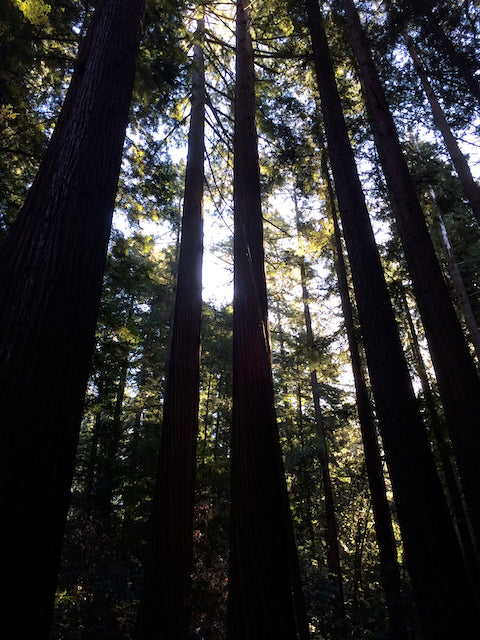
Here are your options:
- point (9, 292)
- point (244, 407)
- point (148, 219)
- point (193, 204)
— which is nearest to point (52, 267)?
point (9, 292)

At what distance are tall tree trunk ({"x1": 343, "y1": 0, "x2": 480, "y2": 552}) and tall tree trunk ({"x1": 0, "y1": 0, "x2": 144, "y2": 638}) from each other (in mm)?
5295

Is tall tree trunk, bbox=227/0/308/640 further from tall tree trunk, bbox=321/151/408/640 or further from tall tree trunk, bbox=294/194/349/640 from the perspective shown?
tall tree trunk, bbox=294/194/349/640

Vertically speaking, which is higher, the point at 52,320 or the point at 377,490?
the point at 52,320

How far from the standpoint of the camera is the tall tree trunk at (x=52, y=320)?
170cm

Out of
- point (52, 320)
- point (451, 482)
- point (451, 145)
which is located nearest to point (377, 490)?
point (451, 482)

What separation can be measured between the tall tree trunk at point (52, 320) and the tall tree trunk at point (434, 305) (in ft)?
17.4

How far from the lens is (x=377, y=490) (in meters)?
7.40

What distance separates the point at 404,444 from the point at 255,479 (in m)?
2.05

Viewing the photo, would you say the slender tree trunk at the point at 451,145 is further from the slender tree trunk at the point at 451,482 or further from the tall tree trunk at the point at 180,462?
the tall tree trunk at the point at 180,462

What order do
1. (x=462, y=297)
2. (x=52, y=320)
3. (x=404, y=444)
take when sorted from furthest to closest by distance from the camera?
(x=462, y=297), (x=404, y=444), (x=52, y=320)

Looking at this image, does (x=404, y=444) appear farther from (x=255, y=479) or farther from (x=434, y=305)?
(x=434, y=305)

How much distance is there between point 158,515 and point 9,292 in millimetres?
4106

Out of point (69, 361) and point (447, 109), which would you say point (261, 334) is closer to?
point (69, 361)

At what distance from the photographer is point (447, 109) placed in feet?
41.0
